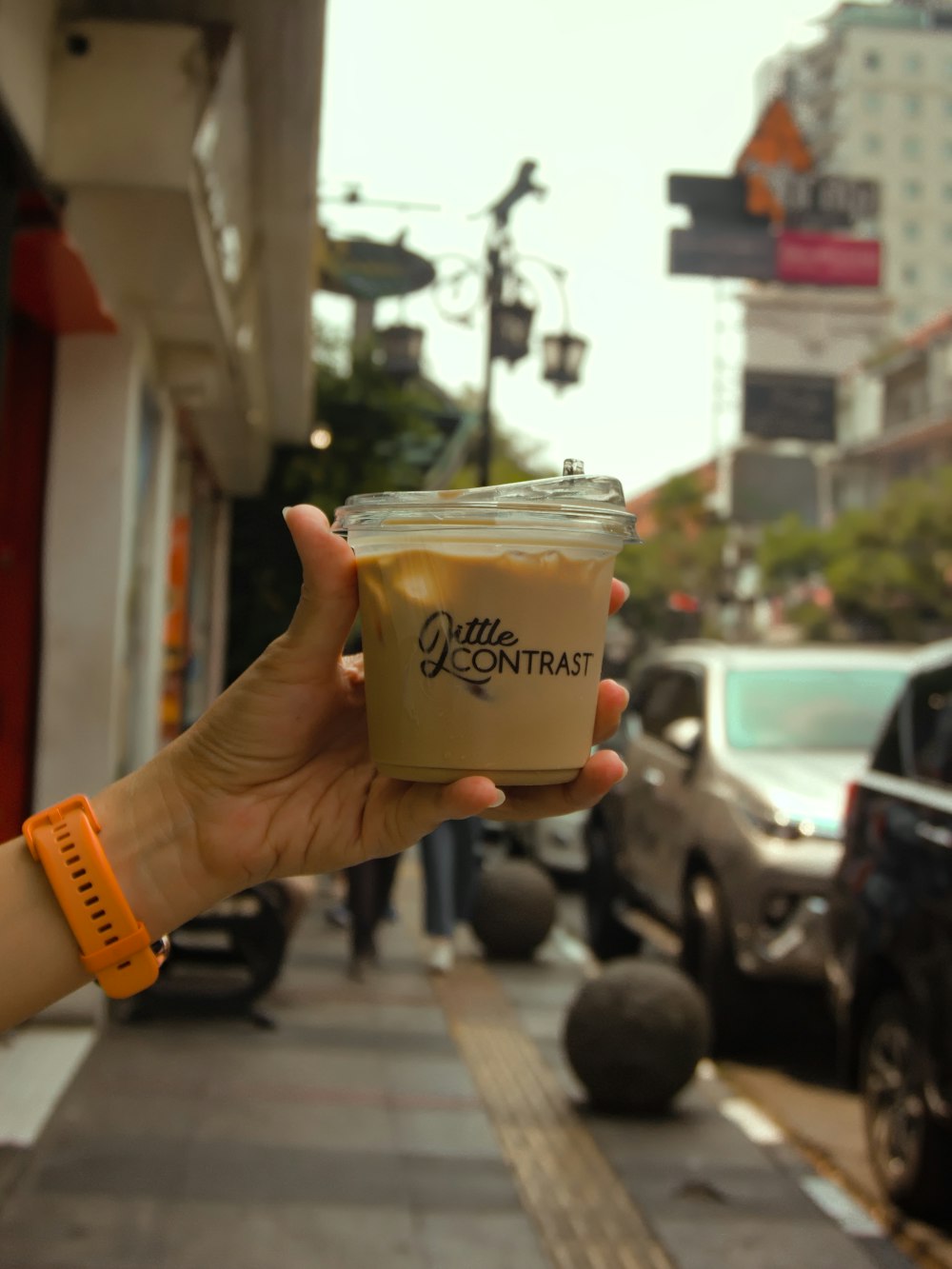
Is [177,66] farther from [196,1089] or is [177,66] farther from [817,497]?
[817,497]

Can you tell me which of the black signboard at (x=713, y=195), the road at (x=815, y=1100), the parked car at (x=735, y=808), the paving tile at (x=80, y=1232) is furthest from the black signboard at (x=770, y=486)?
the paving tile at (x=80, y=1232)

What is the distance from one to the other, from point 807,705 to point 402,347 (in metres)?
5.91

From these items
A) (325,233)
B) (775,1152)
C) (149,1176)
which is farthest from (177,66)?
(325,233)

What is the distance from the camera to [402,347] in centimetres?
1302

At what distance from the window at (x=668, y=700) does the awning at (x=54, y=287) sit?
150 inches

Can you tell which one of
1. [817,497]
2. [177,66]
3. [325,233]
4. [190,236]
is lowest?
[190,236]

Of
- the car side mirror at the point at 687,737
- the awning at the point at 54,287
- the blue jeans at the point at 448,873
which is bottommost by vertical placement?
the blue jeans at the point at 448,873

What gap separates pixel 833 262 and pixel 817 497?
36908 millimetres

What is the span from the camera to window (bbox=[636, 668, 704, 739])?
8906 mm

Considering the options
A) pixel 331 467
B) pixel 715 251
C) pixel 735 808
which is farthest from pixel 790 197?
pixel 735 808

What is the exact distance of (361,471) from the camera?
1477 centimetres

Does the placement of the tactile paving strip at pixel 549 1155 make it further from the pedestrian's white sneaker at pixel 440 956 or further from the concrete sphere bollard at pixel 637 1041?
the pedestrian's white sneaker at pixel 440 956

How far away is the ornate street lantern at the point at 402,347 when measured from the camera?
12930 mm

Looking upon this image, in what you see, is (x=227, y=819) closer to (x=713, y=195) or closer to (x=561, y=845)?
(x=561, y=845)
